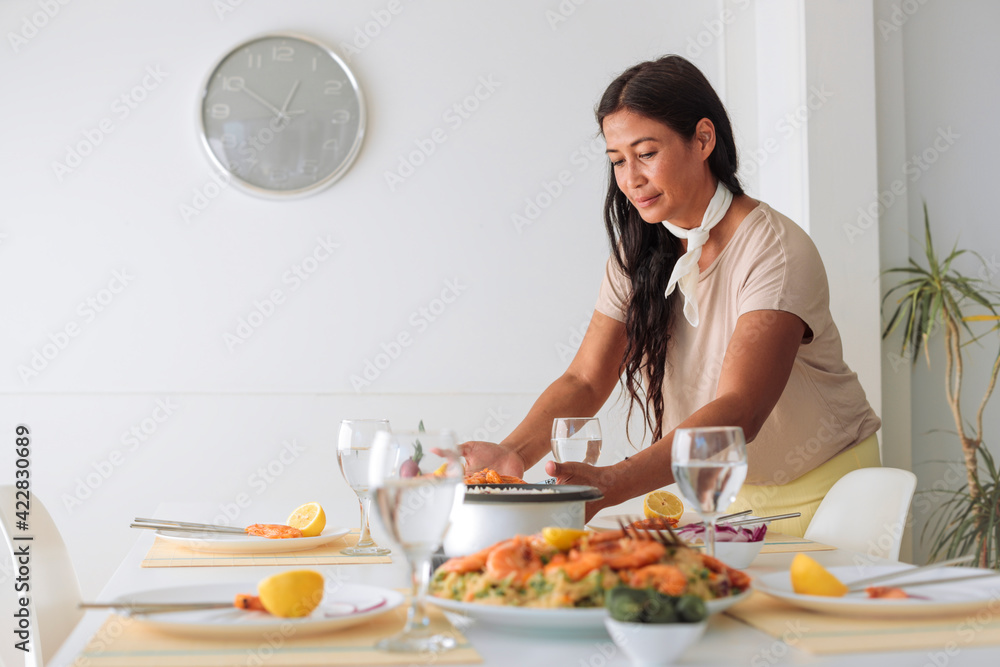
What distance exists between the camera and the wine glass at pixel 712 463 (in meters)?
0.83

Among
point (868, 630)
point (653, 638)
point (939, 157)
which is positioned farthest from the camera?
point (939, 157)

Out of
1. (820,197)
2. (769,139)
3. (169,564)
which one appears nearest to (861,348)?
(820,197)

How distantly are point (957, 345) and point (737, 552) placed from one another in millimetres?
2385

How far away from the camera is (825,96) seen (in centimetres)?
323

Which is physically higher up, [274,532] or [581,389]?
[581,389]

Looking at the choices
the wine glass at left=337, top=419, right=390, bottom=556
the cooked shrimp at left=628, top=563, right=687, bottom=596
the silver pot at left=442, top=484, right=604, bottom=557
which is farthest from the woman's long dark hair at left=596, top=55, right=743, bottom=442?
the cooked shrimp at left=628, top=563, right=687, bottom=596

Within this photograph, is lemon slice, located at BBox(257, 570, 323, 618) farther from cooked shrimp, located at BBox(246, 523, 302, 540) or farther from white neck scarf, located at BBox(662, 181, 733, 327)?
white neck scarf, located at BBox(662, 181, 733, 327)

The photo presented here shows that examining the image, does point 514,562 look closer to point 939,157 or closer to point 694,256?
point 694,256

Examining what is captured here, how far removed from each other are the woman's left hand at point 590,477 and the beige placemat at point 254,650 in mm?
401

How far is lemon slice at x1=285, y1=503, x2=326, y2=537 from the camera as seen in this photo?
132 cm

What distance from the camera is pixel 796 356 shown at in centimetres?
173

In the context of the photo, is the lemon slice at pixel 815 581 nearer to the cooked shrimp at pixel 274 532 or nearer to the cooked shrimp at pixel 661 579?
the cooked shrimp at pixel 661 579

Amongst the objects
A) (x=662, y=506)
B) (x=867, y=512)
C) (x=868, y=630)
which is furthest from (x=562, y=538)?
(x=867, y=512)

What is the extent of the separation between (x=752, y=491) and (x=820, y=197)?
5.62ft
